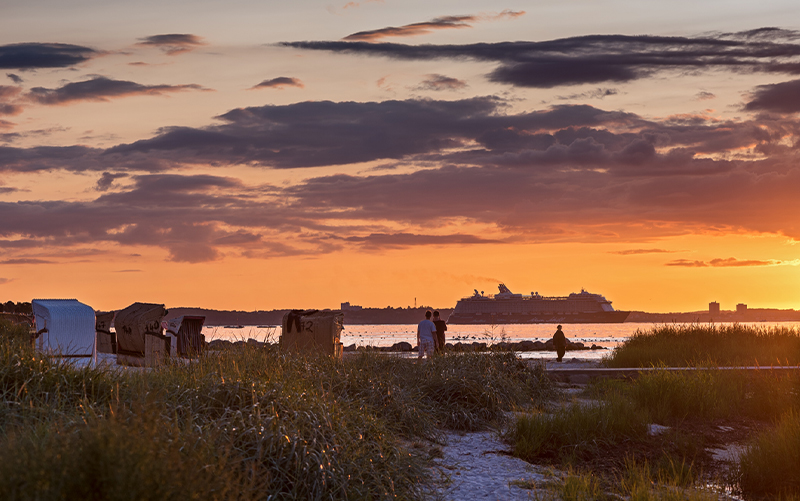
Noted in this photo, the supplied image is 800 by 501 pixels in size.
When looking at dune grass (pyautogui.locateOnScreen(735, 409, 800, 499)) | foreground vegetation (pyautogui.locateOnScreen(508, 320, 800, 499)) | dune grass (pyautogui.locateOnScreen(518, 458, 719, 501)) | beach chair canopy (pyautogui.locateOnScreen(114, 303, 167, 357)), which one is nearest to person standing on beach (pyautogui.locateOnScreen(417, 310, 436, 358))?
foreground vegetation (pyautogui.locateOnScreen(508, 320, 800, 499))

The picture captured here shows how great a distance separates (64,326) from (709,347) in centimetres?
1821

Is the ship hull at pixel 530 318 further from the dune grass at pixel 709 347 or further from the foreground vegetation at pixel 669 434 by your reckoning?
the foreground vegetation at pixel 669 434

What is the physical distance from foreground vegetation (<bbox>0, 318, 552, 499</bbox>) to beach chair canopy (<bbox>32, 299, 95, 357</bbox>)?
22.2ft

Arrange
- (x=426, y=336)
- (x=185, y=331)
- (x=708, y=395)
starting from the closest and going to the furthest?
(x=708, y=395)
(x=426, y=336)
(x=185, y=331)

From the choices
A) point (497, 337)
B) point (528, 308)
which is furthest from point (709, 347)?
point (528, 308)

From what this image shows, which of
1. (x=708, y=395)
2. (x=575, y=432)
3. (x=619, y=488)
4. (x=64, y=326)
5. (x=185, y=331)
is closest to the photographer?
(x=619, y=488)

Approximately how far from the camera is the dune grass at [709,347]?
20.2 m

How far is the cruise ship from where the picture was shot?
438 ft

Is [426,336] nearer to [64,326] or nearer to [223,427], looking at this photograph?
[64,326]

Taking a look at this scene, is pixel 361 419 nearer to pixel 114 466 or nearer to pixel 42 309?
pixel 114 466

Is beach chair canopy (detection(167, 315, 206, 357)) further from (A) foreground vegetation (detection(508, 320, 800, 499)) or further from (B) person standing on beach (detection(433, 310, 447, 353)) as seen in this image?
(A) foreground vegetation (detection(508, 320, 800, 499))

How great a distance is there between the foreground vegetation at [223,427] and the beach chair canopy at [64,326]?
676 centimetres

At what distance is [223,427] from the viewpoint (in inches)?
262

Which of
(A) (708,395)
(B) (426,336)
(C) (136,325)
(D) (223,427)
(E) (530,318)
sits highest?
(C) (136,325)
